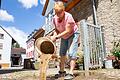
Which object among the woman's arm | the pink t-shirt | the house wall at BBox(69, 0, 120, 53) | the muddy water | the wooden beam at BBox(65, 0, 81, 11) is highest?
the wooden beam at BBox(65, 0, 81, 11)

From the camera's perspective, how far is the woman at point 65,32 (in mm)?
3311

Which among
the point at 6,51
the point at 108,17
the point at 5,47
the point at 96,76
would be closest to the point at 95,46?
the point at 108,17

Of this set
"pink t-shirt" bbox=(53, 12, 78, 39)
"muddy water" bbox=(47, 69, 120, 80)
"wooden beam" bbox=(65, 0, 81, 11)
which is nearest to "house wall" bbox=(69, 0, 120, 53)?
"wooden beam" bbox=(65, 0, 81, 11)

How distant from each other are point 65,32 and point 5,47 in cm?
4132

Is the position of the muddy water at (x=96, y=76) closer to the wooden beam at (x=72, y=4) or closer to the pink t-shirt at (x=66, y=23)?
the pink t-shirt at (x=66, y=23)

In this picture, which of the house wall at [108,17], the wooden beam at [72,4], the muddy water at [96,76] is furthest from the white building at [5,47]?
the muddy water at [96,76]

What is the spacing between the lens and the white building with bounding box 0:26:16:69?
41.0 m

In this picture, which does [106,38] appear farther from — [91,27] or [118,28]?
[91,27]

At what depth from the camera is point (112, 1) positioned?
901 cm

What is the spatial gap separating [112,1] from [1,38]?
3756 cm

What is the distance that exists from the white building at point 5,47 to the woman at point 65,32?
124ft

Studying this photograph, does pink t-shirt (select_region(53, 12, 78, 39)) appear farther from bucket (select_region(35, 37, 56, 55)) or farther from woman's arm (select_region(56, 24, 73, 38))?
bucket (select_region(35, 37, 56, 55))

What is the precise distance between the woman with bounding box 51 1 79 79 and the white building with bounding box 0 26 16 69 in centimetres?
3791

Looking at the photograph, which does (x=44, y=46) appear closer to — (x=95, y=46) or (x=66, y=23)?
(x=66, y=23)
